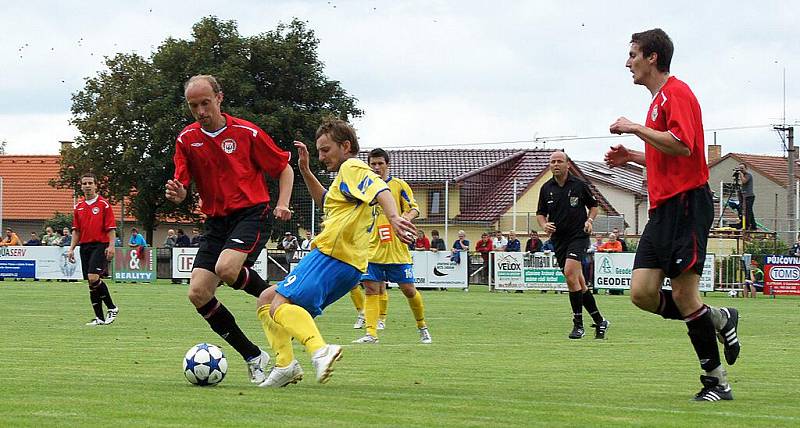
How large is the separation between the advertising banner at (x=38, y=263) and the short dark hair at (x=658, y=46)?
108 feet

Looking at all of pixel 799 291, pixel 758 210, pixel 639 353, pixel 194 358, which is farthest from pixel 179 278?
pixel 758 210

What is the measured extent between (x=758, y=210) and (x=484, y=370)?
73.9m

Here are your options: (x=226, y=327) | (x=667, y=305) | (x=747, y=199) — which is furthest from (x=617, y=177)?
(x=667, y=305)

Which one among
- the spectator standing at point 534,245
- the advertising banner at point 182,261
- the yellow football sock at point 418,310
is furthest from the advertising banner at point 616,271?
the yellow football sock at point 418,310

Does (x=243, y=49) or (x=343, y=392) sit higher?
(x=243, y=49)

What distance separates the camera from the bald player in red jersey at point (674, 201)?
317 inches

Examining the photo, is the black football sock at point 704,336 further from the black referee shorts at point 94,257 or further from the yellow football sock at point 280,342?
the black referee shorts at point 94,257

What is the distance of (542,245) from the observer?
3747 centimetres

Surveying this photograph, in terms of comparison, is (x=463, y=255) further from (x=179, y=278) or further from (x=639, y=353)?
(x=639, y=353)

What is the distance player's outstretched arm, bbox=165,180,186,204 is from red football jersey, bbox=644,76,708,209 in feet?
11.5

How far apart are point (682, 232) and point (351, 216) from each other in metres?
2.24

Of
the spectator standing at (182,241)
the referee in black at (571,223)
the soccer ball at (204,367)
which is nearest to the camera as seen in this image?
the soccer ball at (204,367)

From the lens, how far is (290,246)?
1543 inches

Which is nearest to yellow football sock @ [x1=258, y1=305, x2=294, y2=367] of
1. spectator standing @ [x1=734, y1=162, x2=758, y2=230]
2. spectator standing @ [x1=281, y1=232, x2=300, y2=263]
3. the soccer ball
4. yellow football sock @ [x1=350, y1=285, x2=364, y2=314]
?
the soccer ball
